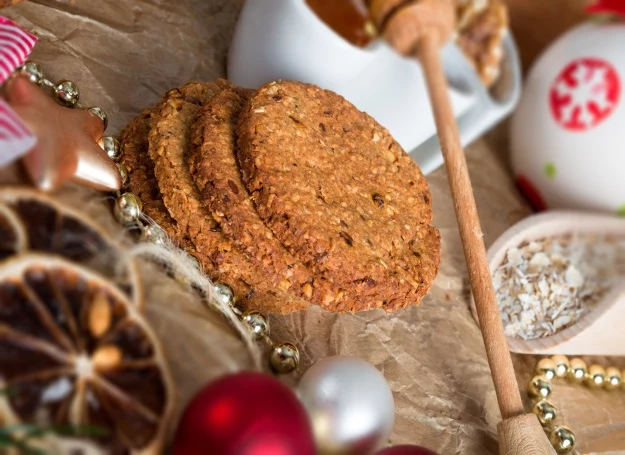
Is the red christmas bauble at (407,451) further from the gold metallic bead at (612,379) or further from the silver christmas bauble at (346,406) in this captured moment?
the gold metallic bead at (612,379)

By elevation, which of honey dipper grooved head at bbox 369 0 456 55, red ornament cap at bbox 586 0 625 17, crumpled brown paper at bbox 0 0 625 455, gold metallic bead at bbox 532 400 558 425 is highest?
red ornament cap at bbox 586 0 625 17

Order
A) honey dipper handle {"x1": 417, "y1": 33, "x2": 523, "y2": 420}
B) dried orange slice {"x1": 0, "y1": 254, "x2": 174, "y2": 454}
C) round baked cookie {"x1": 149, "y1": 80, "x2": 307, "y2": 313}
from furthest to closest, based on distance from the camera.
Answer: honey dipper handle {"x1": 417, "y1": 33, "x2": 523, "y2": 420} < round baked cookie {"x1": 149, "y1": 80, "x2": 307, "y2": 313} < dried orange slice {"x1": 0, "y1": 254, "x2": 174, "y2": 454}

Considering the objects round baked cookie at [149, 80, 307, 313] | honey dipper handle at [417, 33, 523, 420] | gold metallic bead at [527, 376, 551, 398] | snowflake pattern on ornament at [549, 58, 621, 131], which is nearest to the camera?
round baked cookie at [149, 80, 307, 313]

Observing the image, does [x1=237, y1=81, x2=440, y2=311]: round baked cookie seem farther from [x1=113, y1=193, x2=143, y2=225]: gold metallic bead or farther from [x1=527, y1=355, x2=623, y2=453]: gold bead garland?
[x1=527, y1=355, x2=623, y2=453]: gold bead garland

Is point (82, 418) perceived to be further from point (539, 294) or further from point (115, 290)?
point (539, 294)

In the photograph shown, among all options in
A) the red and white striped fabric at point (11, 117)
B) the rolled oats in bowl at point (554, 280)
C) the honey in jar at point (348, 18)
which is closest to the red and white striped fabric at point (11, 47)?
the red and white striped fabric at point (11, 117)

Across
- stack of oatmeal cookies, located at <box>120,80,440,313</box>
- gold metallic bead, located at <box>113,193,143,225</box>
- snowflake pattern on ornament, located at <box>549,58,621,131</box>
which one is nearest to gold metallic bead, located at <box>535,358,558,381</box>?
stack of oatmeal cookies, located at <box>120,80,440,313</box>
